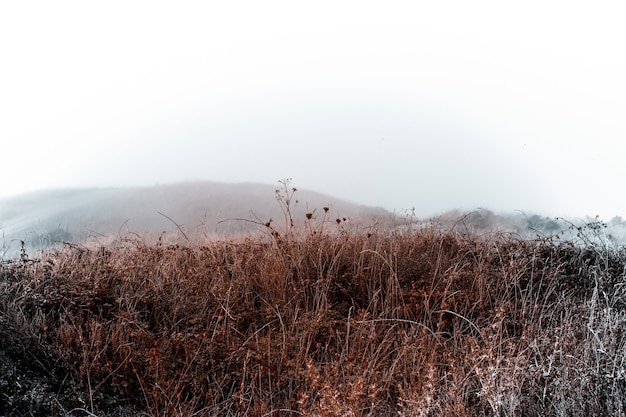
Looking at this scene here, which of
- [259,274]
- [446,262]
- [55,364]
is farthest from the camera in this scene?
[446,262]

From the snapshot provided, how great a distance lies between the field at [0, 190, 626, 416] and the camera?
11.6 feet

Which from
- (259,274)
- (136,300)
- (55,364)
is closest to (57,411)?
(55,364)

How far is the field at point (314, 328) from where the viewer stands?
3.53 meters

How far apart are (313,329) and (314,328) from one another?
8 centimetres

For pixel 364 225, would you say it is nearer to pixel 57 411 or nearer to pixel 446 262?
pixel 446 262

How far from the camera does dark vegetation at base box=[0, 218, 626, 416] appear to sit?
3529 mm

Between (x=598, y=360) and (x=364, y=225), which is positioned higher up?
(x=364, y=225)

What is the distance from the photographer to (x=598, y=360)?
358cm

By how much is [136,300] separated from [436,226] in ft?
9.37

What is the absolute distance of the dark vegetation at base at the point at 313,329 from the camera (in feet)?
11.6

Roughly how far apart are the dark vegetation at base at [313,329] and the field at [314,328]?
0.02 meters

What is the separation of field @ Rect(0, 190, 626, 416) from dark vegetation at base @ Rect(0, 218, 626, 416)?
0.05 ft

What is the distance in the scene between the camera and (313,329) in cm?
432

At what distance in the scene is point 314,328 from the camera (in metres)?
4.39
